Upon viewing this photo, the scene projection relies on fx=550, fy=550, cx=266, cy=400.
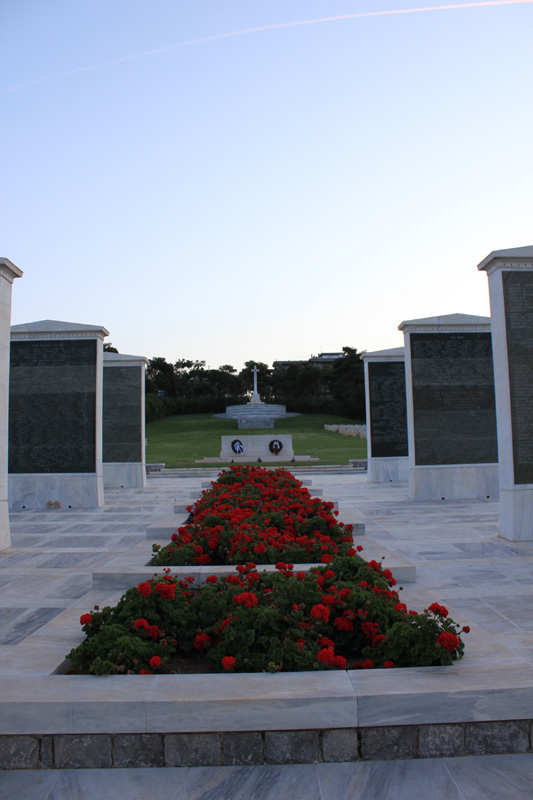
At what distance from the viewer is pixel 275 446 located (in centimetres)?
2622

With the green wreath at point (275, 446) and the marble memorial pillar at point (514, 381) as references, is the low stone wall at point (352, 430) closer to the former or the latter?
the green wreath at point (275, 446)

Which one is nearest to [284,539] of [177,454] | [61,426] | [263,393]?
[61,426]

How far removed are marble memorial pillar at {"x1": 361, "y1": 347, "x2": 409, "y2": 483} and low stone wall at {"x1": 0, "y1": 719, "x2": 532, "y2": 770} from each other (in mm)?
14225

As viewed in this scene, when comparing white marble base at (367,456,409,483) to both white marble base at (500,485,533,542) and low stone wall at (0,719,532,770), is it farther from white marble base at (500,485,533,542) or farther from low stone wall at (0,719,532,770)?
low stone wall at (0,719,532,770)

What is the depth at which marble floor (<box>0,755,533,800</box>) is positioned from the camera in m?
2.47

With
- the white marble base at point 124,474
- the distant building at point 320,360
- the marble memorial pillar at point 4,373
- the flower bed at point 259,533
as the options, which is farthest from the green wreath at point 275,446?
the distant building at point 320,360

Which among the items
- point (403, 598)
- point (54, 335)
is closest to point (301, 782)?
point (403, 598)

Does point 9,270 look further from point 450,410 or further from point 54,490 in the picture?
point 450,410

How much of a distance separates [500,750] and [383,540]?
532cm

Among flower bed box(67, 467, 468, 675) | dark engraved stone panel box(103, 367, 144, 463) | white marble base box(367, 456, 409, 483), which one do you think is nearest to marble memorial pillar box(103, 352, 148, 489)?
dark engraved stone panel box(103, 367, 144, 463)

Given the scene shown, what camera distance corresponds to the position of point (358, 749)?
2.76 metres

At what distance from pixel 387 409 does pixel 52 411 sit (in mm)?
9602

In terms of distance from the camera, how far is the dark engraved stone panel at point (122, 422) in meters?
17.2

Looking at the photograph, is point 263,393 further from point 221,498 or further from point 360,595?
point 360,595
